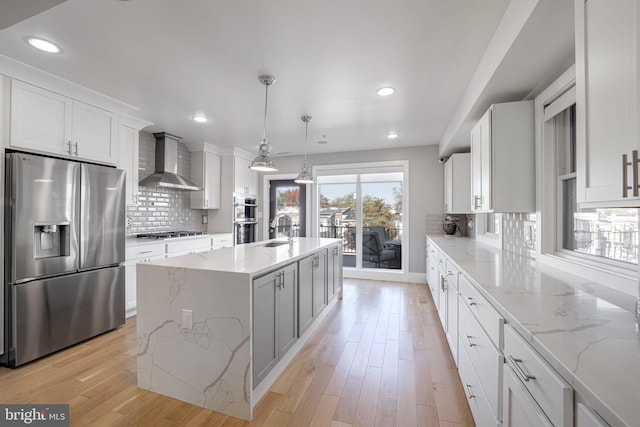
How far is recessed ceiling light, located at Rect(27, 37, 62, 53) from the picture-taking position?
1968 mm

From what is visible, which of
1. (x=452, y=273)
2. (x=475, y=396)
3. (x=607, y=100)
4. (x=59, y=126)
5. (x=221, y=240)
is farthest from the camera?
(x=221, y=240)

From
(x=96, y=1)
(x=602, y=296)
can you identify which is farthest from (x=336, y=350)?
(x=96, y=1)

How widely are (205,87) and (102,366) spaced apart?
8.57ft

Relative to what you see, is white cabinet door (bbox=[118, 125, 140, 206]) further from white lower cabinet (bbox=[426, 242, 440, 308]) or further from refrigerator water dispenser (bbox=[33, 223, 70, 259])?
white lower cabinet (bbox=[426, 242, 440, 308])

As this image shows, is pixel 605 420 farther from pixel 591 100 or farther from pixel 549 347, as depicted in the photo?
pixel 591 100

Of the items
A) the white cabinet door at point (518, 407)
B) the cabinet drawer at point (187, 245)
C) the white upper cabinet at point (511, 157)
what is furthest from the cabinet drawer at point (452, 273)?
the cabinet drawer at point (187, 245)

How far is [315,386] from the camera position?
202cm

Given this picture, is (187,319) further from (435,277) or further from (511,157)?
(435,277)

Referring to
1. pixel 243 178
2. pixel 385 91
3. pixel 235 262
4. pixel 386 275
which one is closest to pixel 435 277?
pixel 386 275

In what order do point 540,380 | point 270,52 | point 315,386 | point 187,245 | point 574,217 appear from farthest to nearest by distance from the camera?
point 187,245 → point 270,52 → point 315,386 → point 574,217 → point 540,380

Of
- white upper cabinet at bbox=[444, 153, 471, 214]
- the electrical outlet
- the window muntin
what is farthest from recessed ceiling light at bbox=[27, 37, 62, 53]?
white upper cabinet at bbox=[444, 153, 471, 214]

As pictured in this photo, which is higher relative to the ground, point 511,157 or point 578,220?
point 511,157

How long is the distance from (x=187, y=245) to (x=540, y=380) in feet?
13.6

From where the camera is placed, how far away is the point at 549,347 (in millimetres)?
815
